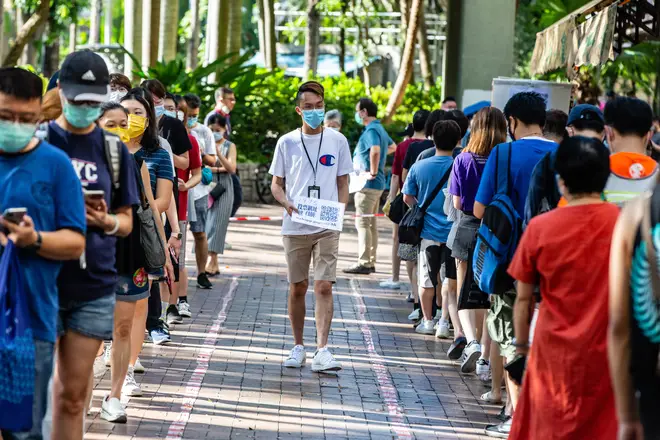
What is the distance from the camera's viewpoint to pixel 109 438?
22.2 feet

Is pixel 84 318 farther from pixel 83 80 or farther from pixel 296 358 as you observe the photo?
pixel 296 358

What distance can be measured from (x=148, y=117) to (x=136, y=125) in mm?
146

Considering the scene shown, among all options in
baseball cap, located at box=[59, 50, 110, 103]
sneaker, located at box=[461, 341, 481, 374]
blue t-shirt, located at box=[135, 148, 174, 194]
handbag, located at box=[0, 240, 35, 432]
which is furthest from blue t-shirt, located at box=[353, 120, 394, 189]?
handbag, located at box=[0, 240, 35, 432]

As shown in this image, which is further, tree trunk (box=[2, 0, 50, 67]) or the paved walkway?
tree trunk (box=[2, 0, 50, 67])

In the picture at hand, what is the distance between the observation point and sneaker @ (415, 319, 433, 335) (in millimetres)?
10859

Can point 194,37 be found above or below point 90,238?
above

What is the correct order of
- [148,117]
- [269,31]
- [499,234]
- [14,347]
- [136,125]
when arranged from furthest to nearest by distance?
[269,31] → [148,117] → [136,125] → [499,234] → [14,347]

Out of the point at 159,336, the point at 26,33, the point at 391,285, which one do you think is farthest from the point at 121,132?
the point at 26,33

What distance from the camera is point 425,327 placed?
1090cm

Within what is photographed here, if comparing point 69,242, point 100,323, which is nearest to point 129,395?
point 100,323

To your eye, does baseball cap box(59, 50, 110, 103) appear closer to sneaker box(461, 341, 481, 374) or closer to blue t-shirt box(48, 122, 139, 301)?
blue t-shirt box(48, 122, 139, 301)

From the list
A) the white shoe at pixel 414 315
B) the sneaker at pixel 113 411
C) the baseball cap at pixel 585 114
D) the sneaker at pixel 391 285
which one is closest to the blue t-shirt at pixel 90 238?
the sneaker at pixel 113 411

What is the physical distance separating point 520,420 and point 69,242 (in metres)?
2.02

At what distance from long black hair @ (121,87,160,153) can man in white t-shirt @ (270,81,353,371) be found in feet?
4.63
